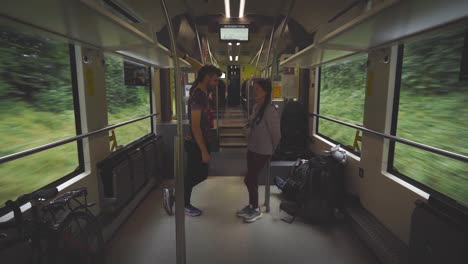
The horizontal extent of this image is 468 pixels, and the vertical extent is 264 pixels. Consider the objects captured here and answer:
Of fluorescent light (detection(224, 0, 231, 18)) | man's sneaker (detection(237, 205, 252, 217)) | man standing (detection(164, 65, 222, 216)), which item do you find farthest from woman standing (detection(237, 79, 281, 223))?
fluorescent light (detection(224, 0, 231, 18))

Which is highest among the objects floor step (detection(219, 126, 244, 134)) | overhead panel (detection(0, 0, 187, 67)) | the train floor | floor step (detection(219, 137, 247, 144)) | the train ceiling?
the train ceiling

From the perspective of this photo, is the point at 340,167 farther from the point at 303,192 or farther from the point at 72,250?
the point at 72,250

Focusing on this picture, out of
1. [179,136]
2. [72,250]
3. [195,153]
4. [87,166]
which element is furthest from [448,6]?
[87,166]

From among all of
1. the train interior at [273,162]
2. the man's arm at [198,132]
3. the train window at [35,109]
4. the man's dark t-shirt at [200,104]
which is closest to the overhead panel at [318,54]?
the train interior at [273,162]

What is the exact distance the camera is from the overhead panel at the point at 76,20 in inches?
51.3

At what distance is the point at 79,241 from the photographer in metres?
1.93

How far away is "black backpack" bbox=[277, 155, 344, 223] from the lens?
295cm

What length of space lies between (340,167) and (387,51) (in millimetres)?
1337

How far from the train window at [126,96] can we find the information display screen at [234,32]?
55.8 inches

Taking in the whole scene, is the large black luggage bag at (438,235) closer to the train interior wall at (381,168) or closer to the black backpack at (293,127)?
the train interior wall at (381,168)

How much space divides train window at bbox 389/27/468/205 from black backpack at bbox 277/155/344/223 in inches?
23.8

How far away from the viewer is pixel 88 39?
2.18 m

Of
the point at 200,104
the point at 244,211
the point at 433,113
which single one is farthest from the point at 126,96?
the point at 433,113

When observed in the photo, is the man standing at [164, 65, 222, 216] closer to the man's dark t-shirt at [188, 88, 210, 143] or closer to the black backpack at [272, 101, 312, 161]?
the man's dark t-shirt at [188, 88, 210, 143]
